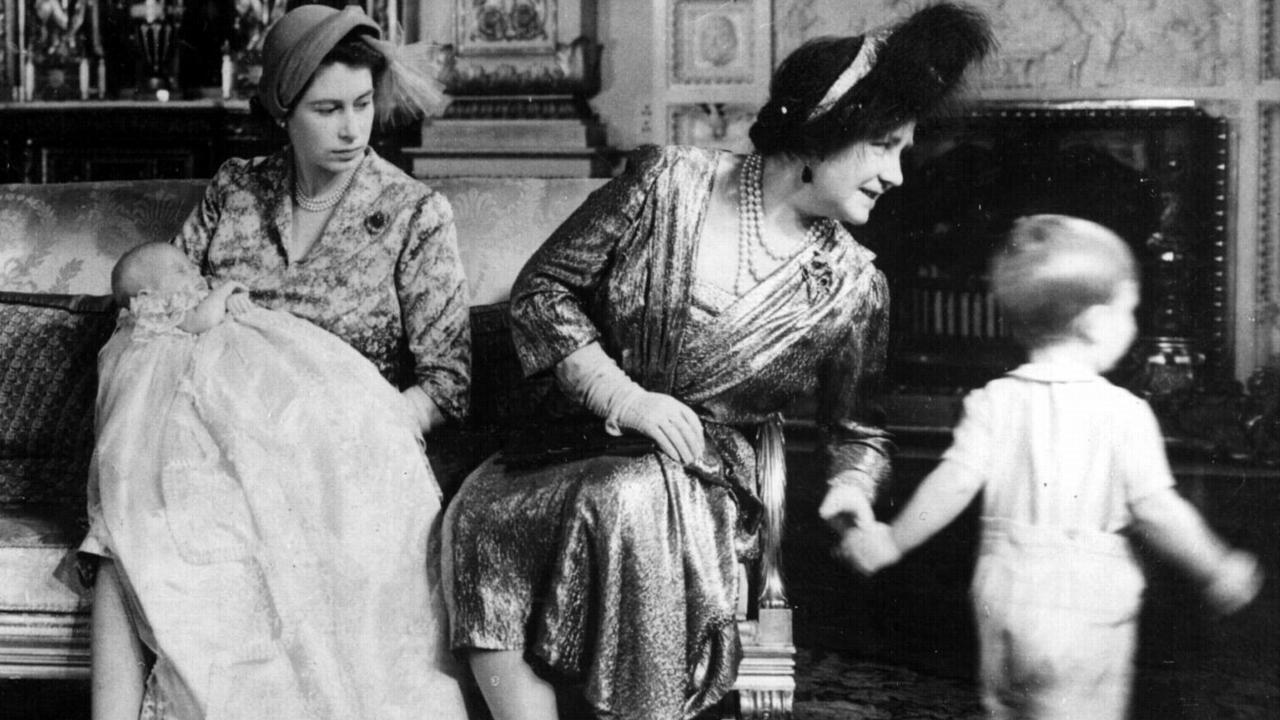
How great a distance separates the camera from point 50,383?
239 cm

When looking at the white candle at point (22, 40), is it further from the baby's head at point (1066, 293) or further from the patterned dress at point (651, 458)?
the baby's head at point (1066, 293)

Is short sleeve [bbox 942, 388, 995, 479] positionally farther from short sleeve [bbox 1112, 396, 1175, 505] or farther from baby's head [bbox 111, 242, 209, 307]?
baby's head [bbox 111, 242, 209, 307]

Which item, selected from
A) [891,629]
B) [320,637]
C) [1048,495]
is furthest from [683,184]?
[891,629]

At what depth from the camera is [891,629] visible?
304 centimetres

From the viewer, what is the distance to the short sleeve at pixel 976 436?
184 cm

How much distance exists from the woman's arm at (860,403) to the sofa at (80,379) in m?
0.12

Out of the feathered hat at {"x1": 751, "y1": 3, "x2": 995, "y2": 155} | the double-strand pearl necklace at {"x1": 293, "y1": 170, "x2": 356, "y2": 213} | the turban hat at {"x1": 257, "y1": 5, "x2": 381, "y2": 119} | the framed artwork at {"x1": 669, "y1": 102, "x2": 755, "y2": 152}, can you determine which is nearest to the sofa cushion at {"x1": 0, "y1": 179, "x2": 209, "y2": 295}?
the double-strand pearl necklace at {"x1": 293, "y1": 170, "x2": 356, "y2": 213}

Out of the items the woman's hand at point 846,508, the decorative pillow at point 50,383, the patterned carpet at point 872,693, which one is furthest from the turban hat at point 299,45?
the patterned carpet at point 872,693

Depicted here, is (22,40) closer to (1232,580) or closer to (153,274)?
(153,274)

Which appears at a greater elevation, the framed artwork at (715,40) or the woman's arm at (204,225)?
the framed artwork at (715,40)

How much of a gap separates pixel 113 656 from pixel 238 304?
535 mm

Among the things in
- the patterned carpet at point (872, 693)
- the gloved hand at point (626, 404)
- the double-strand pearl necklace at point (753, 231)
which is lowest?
the patterned carpet at point (872, 693)

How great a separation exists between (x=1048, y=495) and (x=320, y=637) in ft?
3.18

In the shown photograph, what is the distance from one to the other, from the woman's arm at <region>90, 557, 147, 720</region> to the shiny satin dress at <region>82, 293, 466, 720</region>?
0.02 metres
